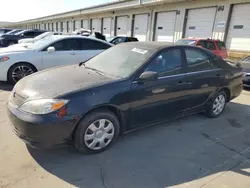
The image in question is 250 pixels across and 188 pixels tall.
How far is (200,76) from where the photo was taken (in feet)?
13.3

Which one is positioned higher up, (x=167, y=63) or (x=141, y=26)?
(x=141, y=26)

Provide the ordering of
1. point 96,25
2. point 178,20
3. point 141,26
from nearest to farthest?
point 178,20, point 141,26, point 96,25

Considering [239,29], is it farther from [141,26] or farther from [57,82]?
[57,82]

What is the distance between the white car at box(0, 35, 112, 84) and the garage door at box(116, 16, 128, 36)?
17.8 m

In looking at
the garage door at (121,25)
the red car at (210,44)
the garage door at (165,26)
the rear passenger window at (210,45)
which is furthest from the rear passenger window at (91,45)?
the garage door at (121,25)

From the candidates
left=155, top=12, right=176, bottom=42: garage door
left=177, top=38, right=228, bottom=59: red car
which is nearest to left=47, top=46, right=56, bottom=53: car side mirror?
left=177, top=38, right=228, bottom=59: red car

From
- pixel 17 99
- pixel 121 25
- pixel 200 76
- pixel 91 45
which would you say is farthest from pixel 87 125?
pixel 121 25

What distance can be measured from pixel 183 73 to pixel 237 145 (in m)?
1.46

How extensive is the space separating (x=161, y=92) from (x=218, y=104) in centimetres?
182

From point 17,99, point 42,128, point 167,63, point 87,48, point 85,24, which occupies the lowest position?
point 42,128

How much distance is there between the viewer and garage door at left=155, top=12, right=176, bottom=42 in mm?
18469

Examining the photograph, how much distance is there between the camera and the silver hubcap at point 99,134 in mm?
2920

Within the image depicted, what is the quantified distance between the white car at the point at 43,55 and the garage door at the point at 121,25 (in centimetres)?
1782

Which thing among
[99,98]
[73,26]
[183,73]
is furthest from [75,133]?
[73,26]
